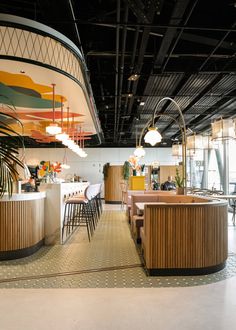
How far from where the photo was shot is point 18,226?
505 cm

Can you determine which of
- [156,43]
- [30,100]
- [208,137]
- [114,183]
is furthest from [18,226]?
[114,183]

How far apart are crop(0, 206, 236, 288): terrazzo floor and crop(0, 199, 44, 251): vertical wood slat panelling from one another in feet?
0.90

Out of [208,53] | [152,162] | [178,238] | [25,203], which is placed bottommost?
[178,238]

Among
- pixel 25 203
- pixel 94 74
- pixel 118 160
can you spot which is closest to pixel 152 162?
pixel 118 160

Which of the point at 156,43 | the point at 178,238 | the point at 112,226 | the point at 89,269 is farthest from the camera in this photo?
the point at 112,226

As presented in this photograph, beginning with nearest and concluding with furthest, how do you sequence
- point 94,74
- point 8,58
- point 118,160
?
point 8,58 < point 94,74 < point 118,160

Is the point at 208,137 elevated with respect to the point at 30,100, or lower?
lower

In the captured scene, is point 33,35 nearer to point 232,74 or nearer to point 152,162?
point 232,74

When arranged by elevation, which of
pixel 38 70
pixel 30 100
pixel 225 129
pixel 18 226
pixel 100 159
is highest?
pixel 30 100

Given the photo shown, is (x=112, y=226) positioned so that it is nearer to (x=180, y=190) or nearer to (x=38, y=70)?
(x=180, y=190)

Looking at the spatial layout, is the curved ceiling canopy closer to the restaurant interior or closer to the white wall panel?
the restaurant interior

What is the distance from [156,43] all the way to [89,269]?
14.1 feet

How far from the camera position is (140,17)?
148 inches

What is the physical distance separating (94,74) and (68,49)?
287cm
